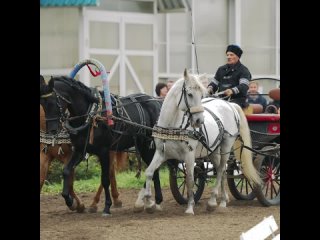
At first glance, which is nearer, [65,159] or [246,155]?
[65,159]

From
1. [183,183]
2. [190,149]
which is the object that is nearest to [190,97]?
[190,149]

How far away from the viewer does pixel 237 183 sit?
14539 millimetres

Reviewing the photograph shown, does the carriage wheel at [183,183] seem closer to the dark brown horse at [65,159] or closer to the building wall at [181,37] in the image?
the dark brown horse at [65,159]

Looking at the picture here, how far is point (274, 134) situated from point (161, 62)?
28.6 ft

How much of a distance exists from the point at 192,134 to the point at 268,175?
235cm

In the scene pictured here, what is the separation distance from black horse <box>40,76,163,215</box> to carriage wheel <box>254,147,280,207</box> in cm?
196

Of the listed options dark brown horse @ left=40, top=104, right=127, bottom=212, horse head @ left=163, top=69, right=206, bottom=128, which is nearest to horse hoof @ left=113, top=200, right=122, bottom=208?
dark brown horse @ left=40, top=104, right=127, bottom=212

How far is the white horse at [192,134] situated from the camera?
11.4 meters

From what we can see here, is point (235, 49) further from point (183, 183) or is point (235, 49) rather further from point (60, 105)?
point (60, 105)

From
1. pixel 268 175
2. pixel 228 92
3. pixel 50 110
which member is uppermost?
pixel 228 92
